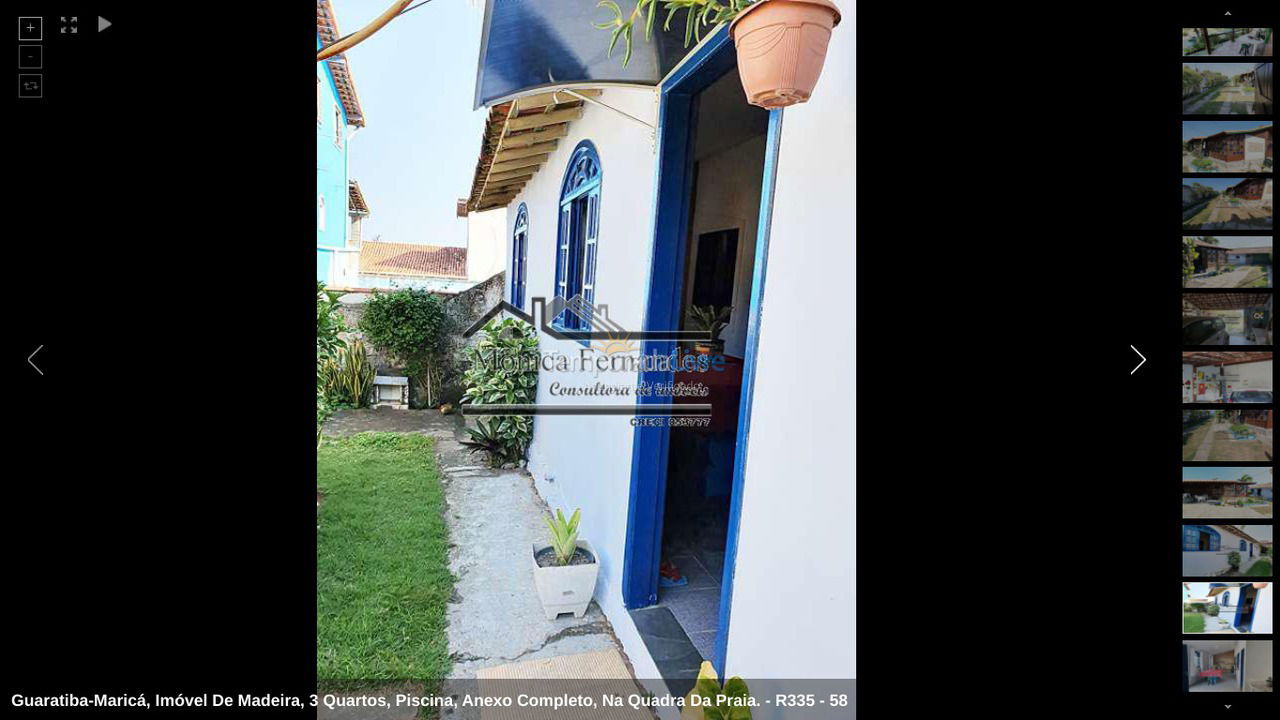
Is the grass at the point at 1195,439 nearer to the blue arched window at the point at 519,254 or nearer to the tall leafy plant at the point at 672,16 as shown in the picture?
the tall leafy plant at the point at 672,16

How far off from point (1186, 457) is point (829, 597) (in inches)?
30.7

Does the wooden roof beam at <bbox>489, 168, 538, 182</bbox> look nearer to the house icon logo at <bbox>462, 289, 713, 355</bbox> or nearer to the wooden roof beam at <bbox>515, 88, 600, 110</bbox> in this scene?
the house icon logo at <bbox>462, 289, 713, 355</bbox>

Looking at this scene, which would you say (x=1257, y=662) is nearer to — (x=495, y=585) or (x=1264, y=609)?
(x=1264, y=609)

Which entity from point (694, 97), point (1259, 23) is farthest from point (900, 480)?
point (694, 97)

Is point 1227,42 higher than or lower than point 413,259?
lower

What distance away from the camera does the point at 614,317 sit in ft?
13.3

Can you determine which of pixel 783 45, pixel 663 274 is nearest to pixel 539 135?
pixel 663 274

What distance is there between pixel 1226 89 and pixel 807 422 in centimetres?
105

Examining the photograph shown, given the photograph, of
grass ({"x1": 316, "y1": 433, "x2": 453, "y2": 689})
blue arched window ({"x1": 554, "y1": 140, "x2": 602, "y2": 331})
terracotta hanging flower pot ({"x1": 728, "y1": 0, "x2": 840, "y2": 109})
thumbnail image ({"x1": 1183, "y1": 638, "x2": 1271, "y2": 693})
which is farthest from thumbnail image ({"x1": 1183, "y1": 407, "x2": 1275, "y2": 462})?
blue arched window ({"x1": 554, "y1": 140, "x2": 602, "y2": 331})

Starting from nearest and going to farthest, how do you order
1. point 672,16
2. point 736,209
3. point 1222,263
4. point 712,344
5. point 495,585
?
point 1222,263 < point 672,16 < point 495,585 < point 712,344 < point 736,209

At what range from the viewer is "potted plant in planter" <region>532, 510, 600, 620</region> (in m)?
3.89

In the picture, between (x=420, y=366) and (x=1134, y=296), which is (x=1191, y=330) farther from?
(x=420, y=366)

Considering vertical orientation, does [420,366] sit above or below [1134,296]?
below
